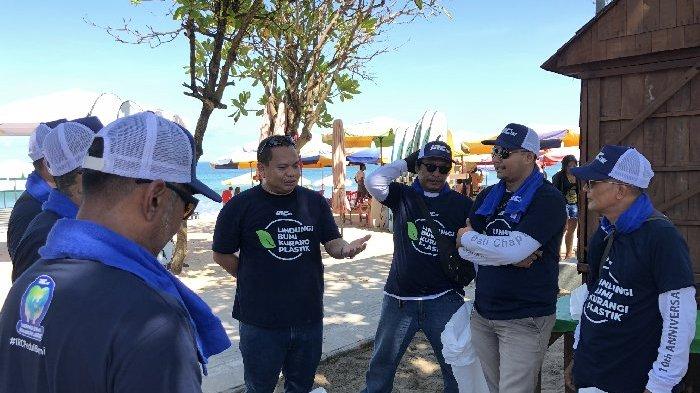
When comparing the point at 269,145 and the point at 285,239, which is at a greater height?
the point at 269,145

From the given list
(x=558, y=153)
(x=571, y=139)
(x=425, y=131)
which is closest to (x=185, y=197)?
(x=425, y=131)

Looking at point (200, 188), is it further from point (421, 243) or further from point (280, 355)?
point (421, 243)

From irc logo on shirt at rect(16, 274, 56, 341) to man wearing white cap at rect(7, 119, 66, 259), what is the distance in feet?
6.94

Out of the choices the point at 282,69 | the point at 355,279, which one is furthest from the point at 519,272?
the point at 282,69

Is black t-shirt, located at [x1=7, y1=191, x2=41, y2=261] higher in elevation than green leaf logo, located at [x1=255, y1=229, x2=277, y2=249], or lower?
higher

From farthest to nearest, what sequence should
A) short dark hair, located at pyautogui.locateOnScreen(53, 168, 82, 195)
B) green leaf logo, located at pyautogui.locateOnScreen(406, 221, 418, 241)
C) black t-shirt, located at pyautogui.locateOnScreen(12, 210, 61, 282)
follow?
green leaf logo, located at pyautogui.locateOnScreen(406, 221, 418, 241) < short dark hair, located at pyautogui.locateOnScreen(53, 168, 82, 195) < black t-shirt, located at pyautogui.locateOnScreen(12, 210, 61, 282)

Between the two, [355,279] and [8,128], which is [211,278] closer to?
[355,279]

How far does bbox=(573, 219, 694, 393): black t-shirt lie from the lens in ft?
8.17

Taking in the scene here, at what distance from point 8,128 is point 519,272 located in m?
12.5

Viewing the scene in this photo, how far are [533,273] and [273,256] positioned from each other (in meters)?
1.56

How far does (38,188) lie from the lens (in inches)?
123

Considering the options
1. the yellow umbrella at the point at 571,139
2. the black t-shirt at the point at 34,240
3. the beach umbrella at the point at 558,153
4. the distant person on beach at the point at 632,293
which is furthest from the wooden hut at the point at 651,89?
the beach umbrella at the point at 558,153

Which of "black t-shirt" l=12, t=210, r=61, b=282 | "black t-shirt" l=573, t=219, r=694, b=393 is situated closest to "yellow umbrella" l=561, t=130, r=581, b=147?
"black t-shirt" l=573, t=219, r=694, b=393

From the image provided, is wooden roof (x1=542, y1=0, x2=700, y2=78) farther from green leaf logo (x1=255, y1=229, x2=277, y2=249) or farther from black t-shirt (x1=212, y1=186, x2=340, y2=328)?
green leaf logo (x1=255, y1=229, x2=277, y2=249)
